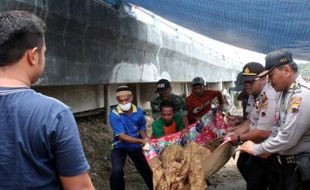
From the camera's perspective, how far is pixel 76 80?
4.92m

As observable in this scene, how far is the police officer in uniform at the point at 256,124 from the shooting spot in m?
3.73

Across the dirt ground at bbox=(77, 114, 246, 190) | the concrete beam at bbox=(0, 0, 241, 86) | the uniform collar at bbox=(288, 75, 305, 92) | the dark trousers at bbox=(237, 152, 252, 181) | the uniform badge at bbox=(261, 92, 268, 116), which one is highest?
the concrete beam at bbox=(0, 0, 241, 86)

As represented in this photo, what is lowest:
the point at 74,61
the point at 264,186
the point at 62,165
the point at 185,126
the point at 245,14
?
the point at 264,186

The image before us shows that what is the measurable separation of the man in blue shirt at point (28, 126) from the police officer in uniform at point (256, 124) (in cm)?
262

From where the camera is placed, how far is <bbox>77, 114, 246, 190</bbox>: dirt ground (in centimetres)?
596

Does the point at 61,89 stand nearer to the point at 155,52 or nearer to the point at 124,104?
the point at 124,104

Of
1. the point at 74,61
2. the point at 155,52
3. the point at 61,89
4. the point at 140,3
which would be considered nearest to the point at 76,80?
the point at 74,61

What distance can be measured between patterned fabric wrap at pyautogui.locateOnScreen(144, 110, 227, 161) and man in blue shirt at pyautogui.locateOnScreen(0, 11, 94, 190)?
294cm

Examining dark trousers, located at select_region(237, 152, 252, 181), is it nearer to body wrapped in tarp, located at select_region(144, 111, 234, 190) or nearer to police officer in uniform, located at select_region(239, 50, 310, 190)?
body wrapped in tarp, located at select_region(144, 111, 234, 190)

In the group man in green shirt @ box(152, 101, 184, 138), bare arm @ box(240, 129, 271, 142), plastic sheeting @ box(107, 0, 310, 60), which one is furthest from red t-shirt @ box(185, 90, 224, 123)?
bare arm @ box(240, 129, 271, 142)

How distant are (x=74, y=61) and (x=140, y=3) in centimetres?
143

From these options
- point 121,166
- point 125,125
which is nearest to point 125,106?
point 125,125

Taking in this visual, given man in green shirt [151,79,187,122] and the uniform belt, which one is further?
man in green shirt [151,79,187,122]

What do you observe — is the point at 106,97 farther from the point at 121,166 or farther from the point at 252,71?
the point at 252,71
